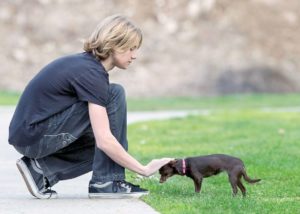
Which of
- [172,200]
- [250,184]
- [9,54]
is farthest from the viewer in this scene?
[9,54]

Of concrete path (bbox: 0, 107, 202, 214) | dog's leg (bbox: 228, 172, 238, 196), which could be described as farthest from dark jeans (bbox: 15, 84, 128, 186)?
dog's leg (bbox: 228, 172, 238, 196)

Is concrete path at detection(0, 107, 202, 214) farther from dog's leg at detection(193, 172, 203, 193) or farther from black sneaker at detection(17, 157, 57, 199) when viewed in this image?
dog's leg at detection(193, 172, 203, 193)

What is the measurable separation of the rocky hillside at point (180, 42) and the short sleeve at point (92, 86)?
22.9 m

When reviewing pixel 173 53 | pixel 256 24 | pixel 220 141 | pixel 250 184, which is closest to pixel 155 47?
pixel 173 53

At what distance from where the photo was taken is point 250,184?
8.38 meters

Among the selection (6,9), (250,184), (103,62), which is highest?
(6,9)

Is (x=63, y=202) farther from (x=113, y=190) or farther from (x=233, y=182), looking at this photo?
(x=233, y=182)

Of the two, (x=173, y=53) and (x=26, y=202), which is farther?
(x=173, y=53)

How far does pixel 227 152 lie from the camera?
11523 mm

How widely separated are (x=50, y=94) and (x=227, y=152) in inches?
184

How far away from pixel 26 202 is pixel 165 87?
78.7 feet

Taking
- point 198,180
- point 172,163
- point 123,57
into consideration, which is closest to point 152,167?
point 172,163

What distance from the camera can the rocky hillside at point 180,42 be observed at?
103 ft

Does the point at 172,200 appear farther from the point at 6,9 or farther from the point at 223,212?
the point at 6,9
